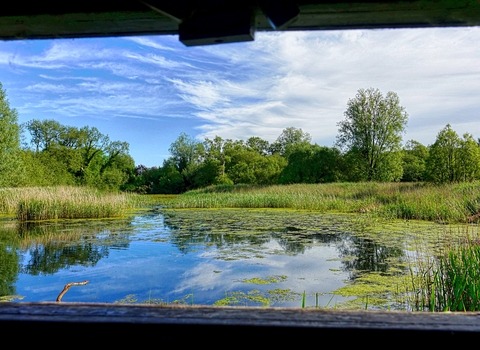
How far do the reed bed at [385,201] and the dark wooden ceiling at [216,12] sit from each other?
215 inches

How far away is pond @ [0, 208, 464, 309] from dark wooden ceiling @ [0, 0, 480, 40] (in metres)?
1.70

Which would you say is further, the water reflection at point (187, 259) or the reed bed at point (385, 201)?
the reed bed at point (385, 201)

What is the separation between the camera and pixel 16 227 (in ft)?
27.1

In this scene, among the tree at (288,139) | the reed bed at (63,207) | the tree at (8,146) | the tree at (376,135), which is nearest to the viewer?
the reed bed at (63,207)

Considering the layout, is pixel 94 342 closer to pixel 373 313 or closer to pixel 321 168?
pixel 373 313

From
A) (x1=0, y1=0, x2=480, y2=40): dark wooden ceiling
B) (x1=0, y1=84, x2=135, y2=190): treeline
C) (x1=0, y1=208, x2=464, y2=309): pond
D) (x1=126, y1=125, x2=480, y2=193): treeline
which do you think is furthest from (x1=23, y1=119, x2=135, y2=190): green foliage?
(x1=0, y1=0, x2=480, y2=40): dark wooden ceiling

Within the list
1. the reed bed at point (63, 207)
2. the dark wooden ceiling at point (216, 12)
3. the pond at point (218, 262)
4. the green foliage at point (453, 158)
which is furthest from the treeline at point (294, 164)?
the dark wooden ceiling at point (216, 12)

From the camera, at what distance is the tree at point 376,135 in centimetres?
2445

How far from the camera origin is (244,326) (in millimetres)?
600

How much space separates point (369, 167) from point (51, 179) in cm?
1921

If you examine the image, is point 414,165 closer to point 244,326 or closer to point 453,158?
point 453,158

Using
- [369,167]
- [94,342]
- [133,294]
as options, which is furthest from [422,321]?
[369,167]

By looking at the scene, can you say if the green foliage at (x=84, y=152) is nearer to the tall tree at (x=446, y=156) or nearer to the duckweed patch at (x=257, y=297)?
the tall tree at (x=446, y=156)

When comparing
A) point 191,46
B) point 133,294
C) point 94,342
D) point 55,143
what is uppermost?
point 55,143
